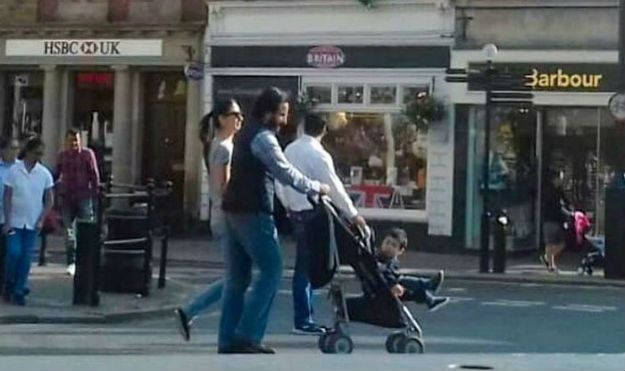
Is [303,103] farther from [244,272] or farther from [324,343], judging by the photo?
[244,272]

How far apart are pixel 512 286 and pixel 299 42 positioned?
9513mm

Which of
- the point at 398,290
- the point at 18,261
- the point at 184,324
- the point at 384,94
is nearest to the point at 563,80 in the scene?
the point at 384,94

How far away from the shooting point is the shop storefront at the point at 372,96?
1115 inches

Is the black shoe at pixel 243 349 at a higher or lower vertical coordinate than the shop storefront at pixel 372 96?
lower

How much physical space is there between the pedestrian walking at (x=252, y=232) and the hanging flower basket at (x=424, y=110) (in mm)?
17226

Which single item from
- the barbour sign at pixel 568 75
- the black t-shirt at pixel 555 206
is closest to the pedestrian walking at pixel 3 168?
the black t-shirt at pixel 555 206

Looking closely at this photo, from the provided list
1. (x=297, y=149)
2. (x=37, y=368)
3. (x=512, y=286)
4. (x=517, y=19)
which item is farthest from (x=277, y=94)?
(x=517, y=19)

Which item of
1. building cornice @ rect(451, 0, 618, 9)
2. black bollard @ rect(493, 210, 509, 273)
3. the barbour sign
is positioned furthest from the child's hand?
building cornice @ rect(451, 0, 618, 9)

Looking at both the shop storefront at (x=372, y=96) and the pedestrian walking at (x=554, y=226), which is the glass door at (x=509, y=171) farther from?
the pedestrian walking at (x=554, y=226)

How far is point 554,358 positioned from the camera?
814 centimetres

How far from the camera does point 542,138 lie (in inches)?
1085

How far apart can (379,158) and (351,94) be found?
1391mm

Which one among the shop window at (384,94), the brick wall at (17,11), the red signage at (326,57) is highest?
the brick wall at (17,11)

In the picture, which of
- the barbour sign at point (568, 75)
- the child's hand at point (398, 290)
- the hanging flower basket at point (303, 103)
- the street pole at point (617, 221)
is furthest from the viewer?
the hanging flower basket at point (303, 103)
